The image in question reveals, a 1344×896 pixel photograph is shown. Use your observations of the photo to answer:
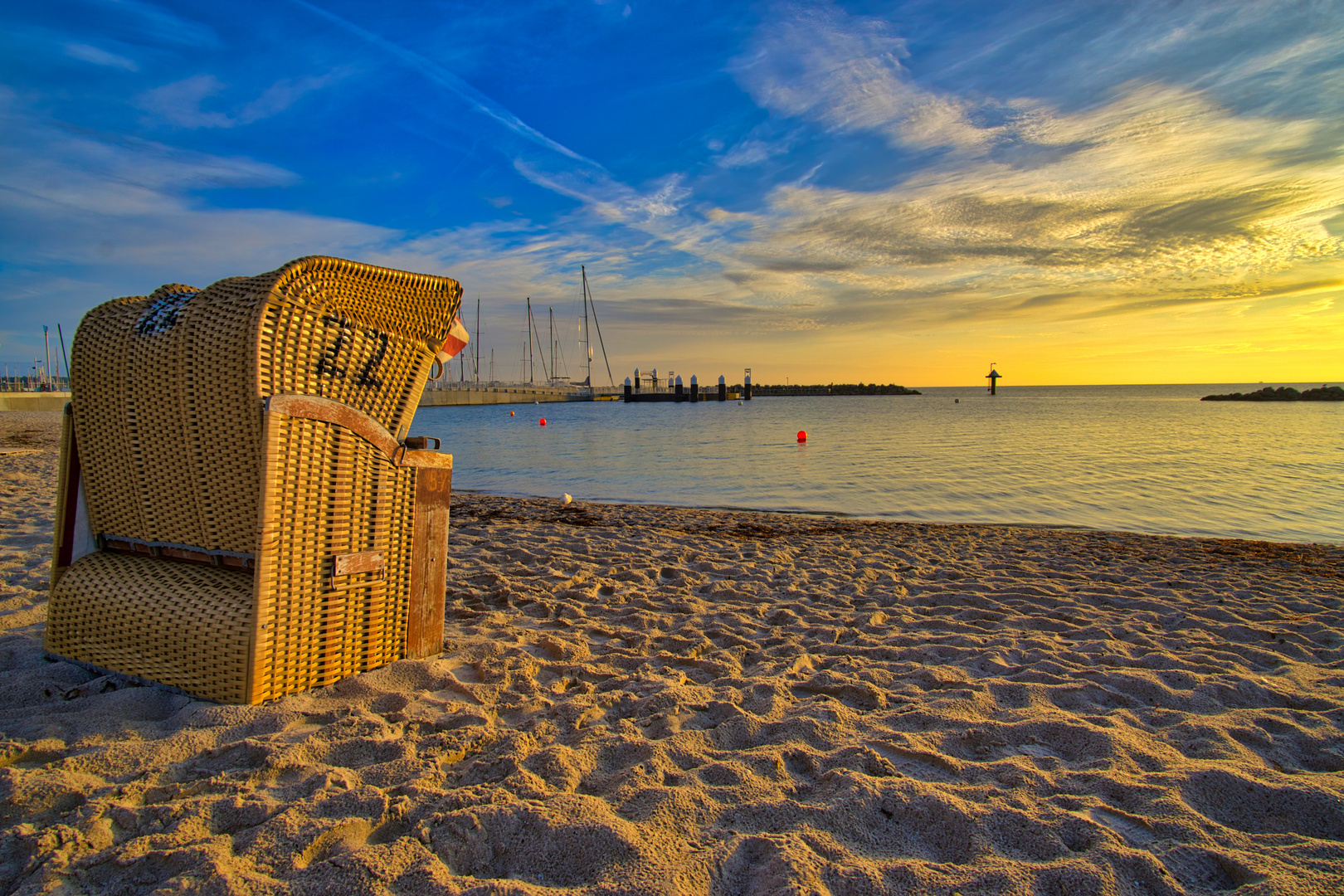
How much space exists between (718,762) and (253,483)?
1.94 metres

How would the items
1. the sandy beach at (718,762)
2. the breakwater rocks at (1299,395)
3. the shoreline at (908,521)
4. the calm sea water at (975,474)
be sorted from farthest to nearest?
the breakwater rocks at (1299,395) < the calm sea water at (975,474) < the shoreline at (908,521) < the sandy beach at (718,762)

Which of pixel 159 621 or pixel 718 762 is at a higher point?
pixel 159 621

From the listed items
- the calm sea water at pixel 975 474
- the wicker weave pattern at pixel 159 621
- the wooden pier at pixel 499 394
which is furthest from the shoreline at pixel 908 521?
the wooden pier at pixel 499 394

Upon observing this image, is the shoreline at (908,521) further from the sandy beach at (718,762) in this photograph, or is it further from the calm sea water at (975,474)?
the sandy beach at (718,762)

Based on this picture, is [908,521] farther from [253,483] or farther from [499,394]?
[499,394]

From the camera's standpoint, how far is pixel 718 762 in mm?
2164

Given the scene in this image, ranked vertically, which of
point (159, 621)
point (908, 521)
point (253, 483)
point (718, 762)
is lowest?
point (908, 521)

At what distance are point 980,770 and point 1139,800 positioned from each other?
17.6 inches

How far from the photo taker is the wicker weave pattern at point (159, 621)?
231 cm

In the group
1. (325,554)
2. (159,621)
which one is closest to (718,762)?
(325,554)

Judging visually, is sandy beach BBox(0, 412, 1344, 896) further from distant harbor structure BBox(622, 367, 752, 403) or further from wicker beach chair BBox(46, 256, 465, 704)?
distant harbor structure BBox(622, 367, 752, 403)

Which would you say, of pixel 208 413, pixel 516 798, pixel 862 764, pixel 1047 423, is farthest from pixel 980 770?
pixel 1047 423

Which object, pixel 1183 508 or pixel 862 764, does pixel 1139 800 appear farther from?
pixel 1183 508

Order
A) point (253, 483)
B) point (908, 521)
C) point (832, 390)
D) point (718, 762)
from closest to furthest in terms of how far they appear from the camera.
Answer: point (718, 762), point (253, 483), point (908, 521), point (832, 390)
